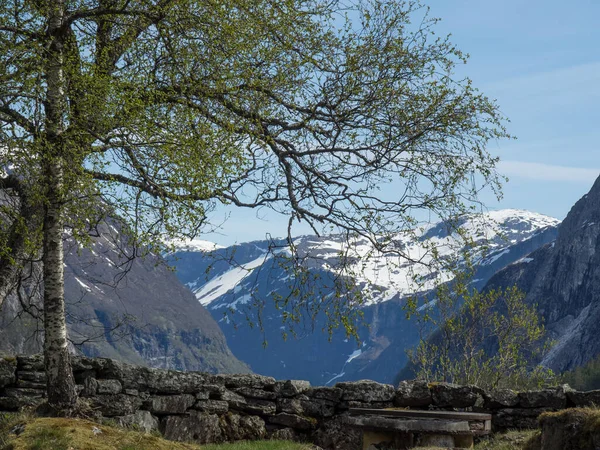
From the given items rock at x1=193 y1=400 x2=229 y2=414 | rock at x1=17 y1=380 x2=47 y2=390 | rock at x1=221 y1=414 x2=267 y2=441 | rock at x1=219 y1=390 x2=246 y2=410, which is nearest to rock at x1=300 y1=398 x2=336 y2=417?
rock at x1=221 y1=414 x2=267 y2=441

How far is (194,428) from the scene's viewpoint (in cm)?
1741

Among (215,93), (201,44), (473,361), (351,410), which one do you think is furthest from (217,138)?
(473,361)

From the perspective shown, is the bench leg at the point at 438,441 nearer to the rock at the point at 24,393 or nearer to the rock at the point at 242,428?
the rock at the point at 242,428

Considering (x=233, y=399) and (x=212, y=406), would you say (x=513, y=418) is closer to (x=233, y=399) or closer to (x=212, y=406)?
(x=233, y=399)

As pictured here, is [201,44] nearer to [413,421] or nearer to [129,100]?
[129,100]

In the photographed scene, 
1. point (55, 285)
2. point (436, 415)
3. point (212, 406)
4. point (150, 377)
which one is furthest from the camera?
point (212, 406)

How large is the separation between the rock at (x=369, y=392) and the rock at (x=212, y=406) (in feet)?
9.83

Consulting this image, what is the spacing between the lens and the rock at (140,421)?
16141 millimetres

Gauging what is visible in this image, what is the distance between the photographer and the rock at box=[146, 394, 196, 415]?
17.0m

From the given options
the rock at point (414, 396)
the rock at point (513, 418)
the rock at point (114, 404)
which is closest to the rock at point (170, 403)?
the rock at point (114, 404)

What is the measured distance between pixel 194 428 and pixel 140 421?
145cm

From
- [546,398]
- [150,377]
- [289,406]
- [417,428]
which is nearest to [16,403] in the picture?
[150,377]

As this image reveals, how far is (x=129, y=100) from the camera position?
1399 centimetres

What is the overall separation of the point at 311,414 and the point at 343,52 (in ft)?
28.9
